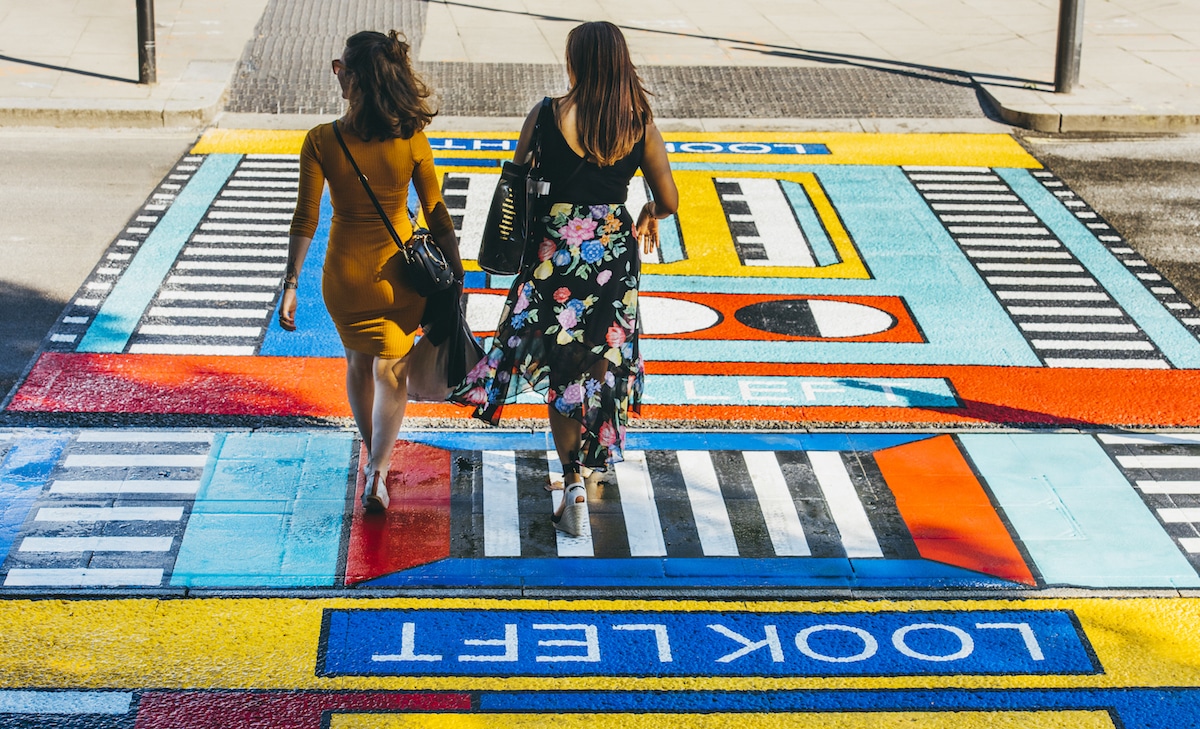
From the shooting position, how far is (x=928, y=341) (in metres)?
7.40

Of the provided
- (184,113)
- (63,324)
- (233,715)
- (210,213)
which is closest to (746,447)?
(233,715)

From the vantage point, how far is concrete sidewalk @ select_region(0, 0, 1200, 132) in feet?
38.7

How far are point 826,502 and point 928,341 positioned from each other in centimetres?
214

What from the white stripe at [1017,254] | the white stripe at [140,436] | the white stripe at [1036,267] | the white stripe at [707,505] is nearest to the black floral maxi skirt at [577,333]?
the white stripe at [707,505]

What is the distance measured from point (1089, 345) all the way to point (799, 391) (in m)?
1.91

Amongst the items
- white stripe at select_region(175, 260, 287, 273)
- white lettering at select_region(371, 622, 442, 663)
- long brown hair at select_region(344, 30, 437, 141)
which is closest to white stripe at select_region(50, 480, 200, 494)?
white lettering at select_region(371, 622, 442, 663)

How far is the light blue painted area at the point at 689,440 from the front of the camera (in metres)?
6.07

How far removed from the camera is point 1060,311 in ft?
25.9

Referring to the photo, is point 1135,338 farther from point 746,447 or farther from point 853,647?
point 853,647

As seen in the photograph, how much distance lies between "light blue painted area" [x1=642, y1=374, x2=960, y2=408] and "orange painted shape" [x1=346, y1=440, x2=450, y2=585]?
1.34 m

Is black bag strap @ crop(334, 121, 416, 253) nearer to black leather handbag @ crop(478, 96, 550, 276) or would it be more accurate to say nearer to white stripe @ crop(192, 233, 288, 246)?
black leather handbag @ crop(478, 96, 550, 276)

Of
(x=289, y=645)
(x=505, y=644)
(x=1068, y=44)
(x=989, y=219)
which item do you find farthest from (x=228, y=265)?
(x=1068, y=44)

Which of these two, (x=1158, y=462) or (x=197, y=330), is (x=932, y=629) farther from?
(x=197, y=330)

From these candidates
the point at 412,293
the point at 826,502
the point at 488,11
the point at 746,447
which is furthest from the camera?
the point at 488,11
